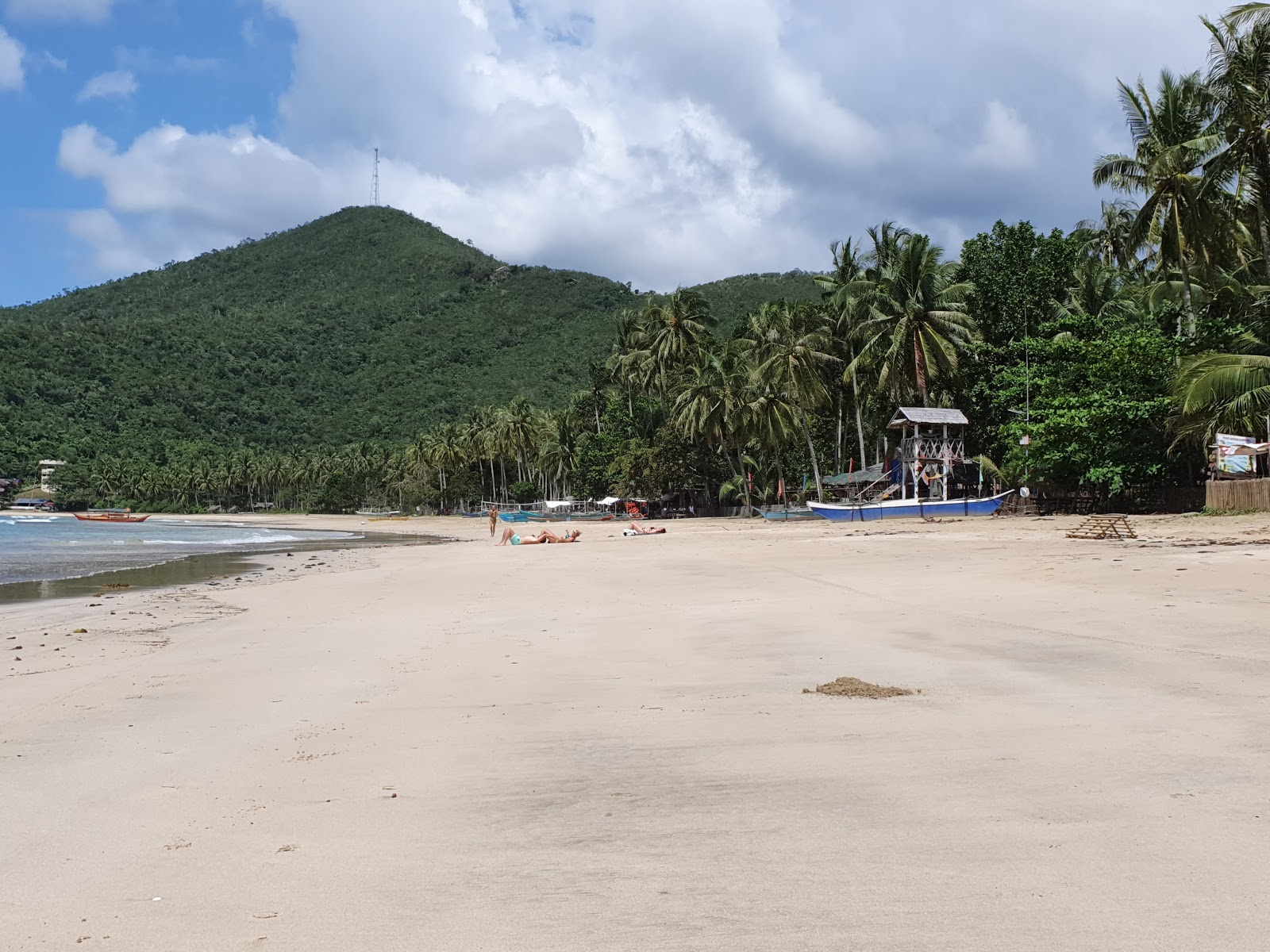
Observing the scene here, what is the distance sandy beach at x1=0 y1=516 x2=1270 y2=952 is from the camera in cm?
354

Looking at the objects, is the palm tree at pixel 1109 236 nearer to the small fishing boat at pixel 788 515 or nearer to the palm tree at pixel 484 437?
the small fishing boat at pixel 788 515

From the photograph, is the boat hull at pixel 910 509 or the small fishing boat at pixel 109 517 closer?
the boat hull at pixel 910 509

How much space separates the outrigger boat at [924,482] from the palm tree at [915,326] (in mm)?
2129

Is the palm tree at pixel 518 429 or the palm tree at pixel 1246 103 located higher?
the palm tree at pixel 1246 103

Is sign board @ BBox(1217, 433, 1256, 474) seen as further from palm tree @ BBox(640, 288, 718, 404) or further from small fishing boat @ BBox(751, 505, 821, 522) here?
palm tree @ BBox(640, 288, 718, 404)

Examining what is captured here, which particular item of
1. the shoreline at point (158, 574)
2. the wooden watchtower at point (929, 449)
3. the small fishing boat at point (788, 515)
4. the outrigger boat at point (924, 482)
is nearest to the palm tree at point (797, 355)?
the small fishing boat at point (788, 515)

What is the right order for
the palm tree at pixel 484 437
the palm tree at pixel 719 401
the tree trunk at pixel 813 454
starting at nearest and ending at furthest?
the tree trunk at pixel 813 454
the palm tree at pixel 719 401
the palm tree at pixel 484 437

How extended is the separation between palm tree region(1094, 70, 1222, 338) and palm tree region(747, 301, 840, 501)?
1697cm

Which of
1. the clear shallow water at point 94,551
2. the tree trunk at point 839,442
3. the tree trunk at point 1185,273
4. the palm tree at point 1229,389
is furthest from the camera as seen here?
the tree trunk at point 839,442

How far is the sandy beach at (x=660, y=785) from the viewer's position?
354 cm

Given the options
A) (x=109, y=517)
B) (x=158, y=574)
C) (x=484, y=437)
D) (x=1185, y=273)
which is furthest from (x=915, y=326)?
(x=109, y=517)

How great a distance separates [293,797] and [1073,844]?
398cm

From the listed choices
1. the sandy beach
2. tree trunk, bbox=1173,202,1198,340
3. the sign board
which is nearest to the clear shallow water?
the sandy beach

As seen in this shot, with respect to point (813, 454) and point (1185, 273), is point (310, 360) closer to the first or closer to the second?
point (813, 454)
